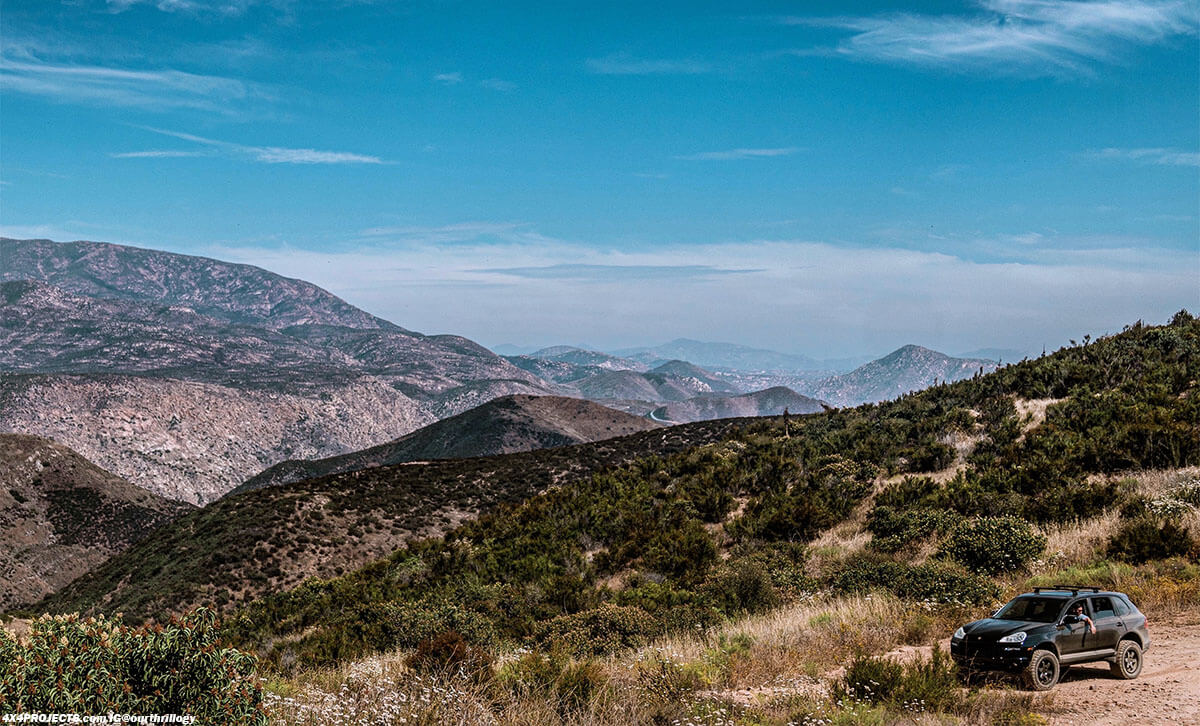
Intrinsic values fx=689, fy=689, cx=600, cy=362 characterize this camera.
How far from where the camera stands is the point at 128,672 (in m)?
5.21

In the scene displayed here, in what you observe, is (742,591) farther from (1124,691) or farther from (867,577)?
(1124,691)

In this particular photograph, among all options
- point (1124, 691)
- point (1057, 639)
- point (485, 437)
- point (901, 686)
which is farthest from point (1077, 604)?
point (485, 437)

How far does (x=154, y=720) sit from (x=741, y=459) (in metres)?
27.5

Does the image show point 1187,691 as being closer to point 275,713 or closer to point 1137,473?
point 275,713

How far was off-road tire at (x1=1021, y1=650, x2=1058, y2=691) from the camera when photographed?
8.47 m

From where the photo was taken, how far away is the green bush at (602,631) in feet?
38.6

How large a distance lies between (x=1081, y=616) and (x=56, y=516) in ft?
278

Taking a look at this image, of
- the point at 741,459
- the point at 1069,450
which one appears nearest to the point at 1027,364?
the point at 1069,450

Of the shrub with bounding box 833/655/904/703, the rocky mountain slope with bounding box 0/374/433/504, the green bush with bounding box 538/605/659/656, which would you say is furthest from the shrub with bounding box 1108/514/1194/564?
the rocky mountain slope with bounding box 0/374/433/504

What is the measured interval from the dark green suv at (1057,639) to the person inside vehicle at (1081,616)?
0.01 meters

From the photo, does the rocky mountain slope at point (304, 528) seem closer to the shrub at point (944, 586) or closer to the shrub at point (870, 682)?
the shrub at point (944, 586)

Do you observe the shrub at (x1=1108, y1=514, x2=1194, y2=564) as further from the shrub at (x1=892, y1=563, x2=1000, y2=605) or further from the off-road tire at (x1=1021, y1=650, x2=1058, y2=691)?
the off-road tire at (x1=1021, y1=650, x2=1058, y2=691)

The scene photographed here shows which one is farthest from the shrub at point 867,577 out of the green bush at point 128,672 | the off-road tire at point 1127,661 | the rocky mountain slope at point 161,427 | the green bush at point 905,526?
the rocky mountain slope at point 161,427

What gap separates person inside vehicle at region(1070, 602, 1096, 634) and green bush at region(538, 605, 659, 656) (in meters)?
6.43
